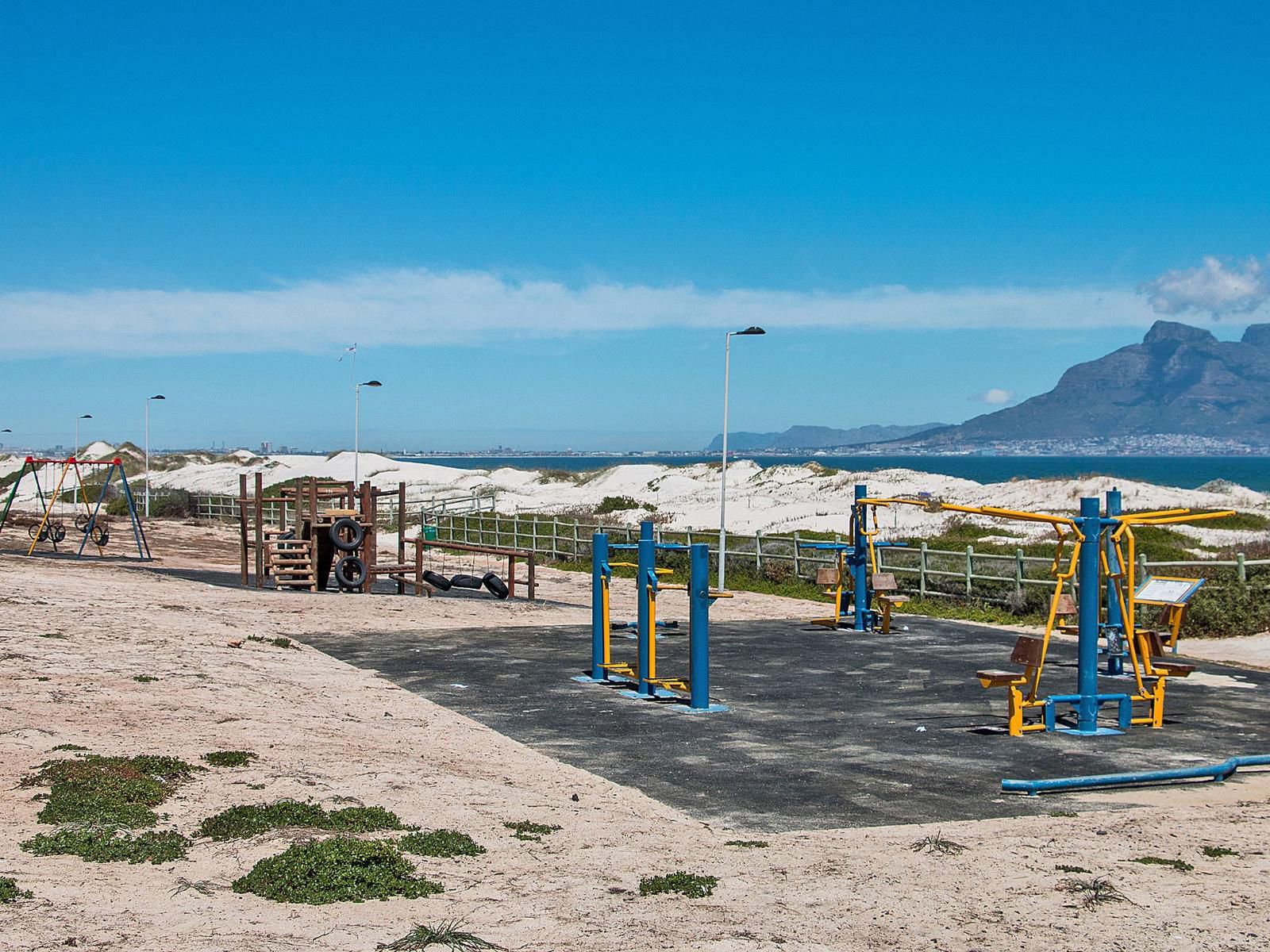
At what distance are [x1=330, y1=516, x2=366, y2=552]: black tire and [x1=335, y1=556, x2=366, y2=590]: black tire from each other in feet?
0.91

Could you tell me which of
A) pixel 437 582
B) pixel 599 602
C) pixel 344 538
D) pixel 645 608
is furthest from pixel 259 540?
pixel 645 608

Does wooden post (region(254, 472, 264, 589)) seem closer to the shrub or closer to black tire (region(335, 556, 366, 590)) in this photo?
black tire (region(335, 556, 366, 590))

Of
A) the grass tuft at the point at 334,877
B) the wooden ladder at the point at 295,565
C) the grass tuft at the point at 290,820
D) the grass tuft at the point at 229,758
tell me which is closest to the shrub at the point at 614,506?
the wooden ladder at the point at 295,565

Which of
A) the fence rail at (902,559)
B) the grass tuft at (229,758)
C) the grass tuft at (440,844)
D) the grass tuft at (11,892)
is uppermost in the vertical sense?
the fence rail at (902,559)

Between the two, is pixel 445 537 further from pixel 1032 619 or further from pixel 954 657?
pixel 954 657

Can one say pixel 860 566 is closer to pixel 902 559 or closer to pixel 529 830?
pixel 902 559

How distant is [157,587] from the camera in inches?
1022

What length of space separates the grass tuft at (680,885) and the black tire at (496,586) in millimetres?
20437

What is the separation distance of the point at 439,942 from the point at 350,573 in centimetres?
2232

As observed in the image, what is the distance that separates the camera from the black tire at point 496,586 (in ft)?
92.5

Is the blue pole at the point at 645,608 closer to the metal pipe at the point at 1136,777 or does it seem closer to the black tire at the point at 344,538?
the metal pipe at the point at 1136,777

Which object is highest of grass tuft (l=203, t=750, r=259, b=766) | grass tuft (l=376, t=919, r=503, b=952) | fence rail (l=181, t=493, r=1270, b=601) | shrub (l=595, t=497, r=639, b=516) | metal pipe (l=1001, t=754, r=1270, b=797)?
shrub (l=595, t=497, r=639, b=516)

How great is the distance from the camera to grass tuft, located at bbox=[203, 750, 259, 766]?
10.4 m

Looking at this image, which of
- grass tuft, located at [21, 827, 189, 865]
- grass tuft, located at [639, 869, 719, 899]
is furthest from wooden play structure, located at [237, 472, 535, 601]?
grass tuft, located at [639, 869, 719, 899]
